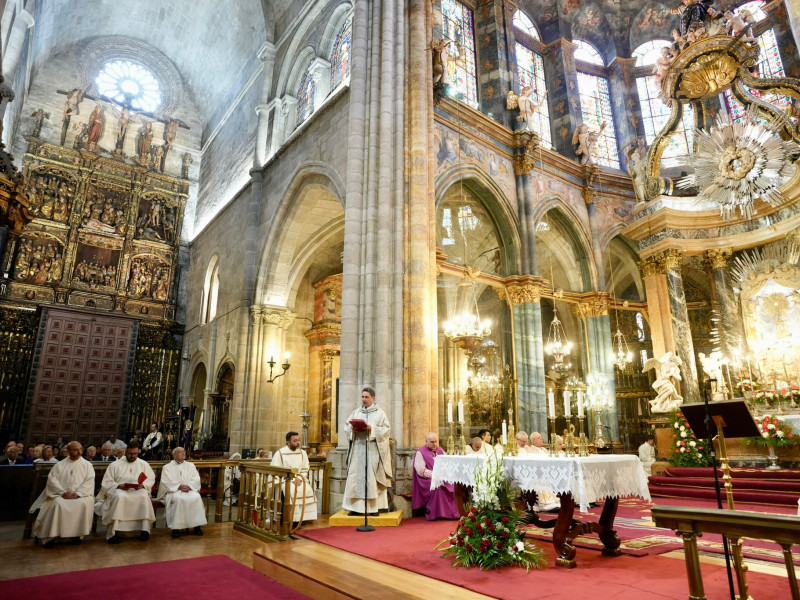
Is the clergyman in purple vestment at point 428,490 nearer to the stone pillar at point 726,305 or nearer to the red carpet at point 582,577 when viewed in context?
the red carpet at point 582,577

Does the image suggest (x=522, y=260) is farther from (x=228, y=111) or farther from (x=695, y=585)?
(x=228, y=111)

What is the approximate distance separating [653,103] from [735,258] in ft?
26.0

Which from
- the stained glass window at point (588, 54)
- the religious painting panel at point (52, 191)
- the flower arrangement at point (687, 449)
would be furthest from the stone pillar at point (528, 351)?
the religious painting panel at point (52, 191)

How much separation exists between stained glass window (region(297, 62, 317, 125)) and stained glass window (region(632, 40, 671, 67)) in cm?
1175

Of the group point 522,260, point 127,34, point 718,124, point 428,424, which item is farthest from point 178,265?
point 718,124

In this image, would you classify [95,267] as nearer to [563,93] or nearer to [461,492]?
[563,93]

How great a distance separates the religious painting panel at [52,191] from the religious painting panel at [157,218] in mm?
2350

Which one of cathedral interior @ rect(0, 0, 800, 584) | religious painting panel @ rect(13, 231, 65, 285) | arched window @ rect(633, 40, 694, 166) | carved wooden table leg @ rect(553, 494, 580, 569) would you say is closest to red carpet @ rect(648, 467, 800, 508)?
cathedral interior @ rect(0, 0, 800, 584)

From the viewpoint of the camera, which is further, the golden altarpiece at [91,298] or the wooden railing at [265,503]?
the golden altarpiece at [91,298]

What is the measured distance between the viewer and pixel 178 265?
68.4ft

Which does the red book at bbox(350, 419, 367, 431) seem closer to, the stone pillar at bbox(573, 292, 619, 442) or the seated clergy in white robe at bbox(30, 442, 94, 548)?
the seated clergy in white robe at bbox(30, 442, 94, 548)

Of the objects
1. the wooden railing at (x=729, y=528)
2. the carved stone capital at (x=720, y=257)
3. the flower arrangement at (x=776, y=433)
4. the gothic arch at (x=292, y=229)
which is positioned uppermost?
the gothic arch at (x=292, y=229)

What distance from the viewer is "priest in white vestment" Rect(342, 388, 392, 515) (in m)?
7.08

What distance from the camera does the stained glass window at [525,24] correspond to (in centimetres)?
1759
